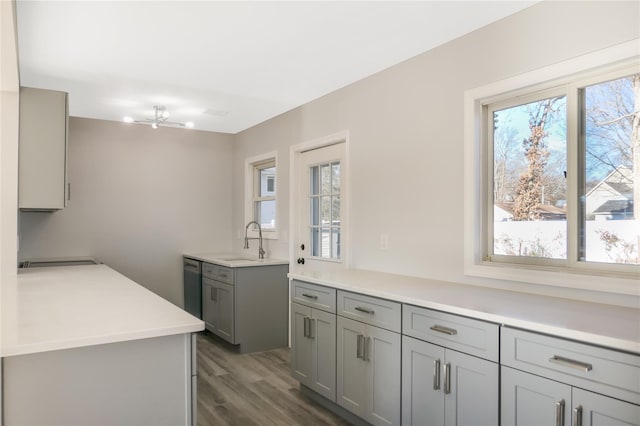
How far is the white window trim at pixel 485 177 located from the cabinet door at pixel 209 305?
2923 mm

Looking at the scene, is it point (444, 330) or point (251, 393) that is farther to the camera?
point (251, 393)

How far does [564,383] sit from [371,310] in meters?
1.09

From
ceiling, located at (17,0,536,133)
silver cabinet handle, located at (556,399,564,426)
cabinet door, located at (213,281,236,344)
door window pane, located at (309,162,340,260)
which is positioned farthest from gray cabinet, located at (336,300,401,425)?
cabinet door, located at (213,281,236,344)

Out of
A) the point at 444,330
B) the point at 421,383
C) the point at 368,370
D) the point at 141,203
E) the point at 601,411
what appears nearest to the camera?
the point at 601,411

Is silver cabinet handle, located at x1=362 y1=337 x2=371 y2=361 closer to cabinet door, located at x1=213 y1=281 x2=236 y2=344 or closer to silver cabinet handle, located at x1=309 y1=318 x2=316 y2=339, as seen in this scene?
silver cabinet handle, located at x1=309 y1=318 x2=316 y2=339

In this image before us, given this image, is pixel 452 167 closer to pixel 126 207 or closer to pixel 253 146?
pixel 253 146

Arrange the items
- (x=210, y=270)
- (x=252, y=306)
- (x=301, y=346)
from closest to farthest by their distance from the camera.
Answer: (x=301, y=346), (x=252, y=306), (x=210, y=270)

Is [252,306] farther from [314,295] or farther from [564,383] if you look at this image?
[564,383]

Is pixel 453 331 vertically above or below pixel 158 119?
below

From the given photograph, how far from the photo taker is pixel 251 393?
3.28m

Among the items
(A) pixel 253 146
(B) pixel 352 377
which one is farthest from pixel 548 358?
(A) pixel 253 146

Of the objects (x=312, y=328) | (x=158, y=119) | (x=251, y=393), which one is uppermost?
(x=158, y=119)

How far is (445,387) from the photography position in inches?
81.3

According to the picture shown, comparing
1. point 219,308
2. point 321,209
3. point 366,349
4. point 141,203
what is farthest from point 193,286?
point 366,349
